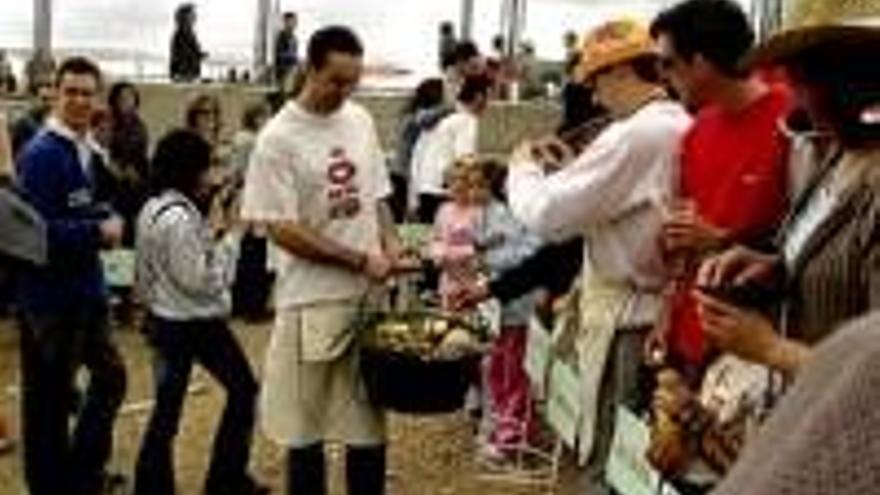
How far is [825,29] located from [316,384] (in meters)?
3.33

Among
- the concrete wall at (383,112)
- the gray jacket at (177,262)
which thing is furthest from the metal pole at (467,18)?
the gray jacket at (177,262)

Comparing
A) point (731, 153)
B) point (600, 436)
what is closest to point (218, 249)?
point (600, 436)

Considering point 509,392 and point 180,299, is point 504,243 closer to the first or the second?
point 509,392

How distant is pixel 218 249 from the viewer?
6992mm

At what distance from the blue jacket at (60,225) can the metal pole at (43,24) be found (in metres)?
11.6

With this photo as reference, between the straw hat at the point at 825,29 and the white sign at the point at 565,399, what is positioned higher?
the straw hat at the point at 825,29

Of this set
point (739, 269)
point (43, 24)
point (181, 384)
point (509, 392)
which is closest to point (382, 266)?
point (181, 384)

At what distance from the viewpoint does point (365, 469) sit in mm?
5762

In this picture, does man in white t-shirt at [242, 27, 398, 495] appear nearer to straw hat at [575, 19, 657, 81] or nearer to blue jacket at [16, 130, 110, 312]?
blue jacket at [16, 130, 110, 312]

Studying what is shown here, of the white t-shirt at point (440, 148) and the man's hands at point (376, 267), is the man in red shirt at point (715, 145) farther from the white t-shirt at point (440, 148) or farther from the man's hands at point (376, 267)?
the white t-shirt at point (440, 148)

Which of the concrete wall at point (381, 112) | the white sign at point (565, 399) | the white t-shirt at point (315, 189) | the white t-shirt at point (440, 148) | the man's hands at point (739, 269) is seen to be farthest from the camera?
the concrete wall at point (381, 112)

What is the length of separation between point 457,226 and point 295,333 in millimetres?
2275

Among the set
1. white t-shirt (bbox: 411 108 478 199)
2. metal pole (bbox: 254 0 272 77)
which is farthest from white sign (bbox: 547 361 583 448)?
metal pole (bbox: 254 0 272 77)

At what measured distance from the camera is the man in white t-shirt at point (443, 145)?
10672 millimetres
